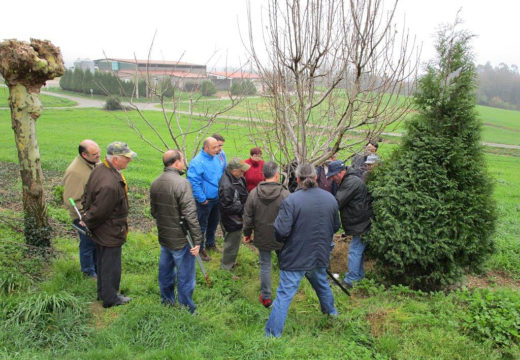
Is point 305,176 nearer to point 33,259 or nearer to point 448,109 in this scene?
point 448,109

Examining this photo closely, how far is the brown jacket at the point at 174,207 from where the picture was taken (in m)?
3.97

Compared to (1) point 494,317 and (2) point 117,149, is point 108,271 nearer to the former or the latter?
(2) point 117,149

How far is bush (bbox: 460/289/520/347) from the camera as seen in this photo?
382 centimetres

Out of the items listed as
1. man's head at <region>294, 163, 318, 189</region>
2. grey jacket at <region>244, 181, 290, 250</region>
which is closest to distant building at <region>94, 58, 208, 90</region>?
grey jacket at <region>244, 181, 290, 250</region>

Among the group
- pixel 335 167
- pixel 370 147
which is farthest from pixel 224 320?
pixel 370 147

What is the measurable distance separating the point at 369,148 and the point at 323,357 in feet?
12.4

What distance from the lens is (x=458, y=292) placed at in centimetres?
454

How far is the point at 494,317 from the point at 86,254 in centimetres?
511

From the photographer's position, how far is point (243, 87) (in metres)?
6.23

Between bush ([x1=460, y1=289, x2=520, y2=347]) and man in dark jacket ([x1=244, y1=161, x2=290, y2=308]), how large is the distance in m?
2.36

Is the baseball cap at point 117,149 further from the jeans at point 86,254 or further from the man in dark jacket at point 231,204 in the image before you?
the man in dark jacket at point 231,204

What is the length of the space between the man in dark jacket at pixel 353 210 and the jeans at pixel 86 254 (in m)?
3.47

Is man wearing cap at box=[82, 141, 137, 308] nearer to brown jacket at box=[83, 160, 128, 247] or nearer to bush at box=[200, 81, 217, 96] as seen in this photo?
brown jacket at box=[83, 160, 128, 247]

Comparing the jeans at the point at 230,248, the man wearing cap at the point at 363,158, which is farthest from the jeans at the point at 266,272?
the man wearing cap at the point at 363,158
